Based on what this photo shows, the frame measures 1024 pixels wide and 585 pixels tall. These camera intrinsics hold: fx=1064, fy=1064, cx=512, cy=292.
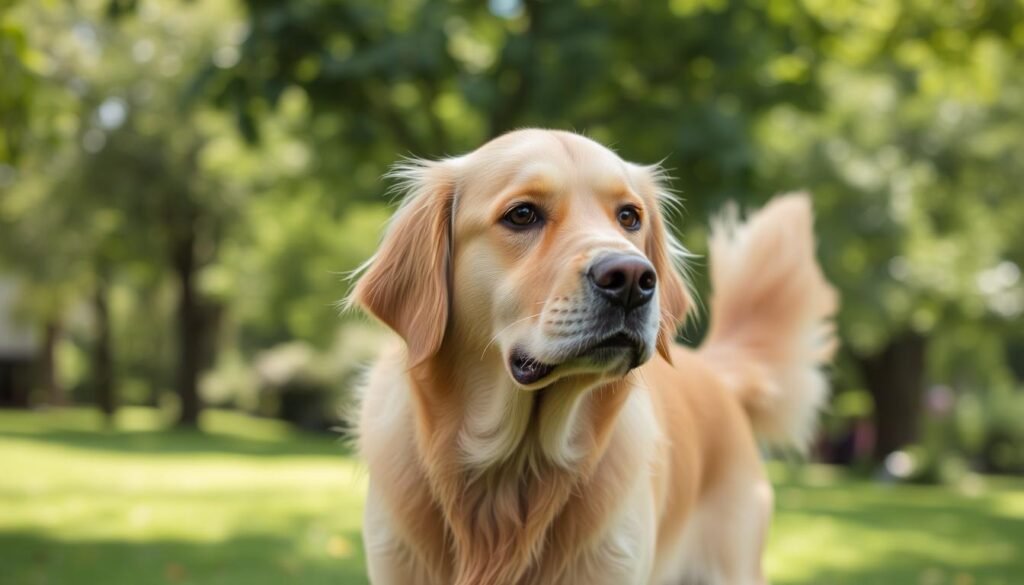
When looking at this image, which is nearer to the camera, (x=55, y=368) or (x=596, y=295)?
(x=596, y=295)

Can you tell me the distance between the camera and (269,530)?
313 inches

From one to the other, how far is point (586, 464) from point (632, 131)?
879cm

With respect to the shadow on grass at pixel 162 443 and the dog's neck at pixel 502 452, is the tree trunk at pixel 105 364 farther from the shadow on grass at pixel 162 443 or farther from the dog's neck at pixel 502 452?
the dog's neck at pixel 502 452

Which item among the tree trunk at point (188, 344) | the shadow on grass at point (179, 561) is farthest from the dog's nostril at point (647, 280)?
the tree trunk at point (188, 344)

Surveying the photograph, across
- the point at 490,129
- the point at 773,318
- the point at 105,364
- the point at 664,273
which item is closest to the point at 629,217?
the point at 664,273

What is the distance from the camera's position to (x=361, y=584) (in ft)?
19.8

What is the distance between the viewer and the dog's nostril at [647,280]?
277 centimetres

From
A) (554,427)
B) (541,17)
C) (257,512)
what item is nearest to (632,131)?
(541,17)

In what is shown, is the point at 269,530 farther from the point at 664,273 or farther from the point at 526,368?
the point at 526,368

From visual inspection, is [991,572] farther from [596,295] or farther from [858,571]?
[596,295]

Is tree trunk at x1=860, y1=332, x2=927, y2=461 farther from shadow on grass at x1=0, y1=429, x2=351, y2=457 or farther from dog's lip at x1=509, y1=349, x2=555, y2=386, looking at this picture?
dog's lip at x1=509, y1=349, x2=555, y2=386

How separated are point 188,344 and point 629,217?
2900 cm

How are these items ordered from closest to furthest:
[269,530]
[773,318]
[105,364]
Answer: [773,318], [269,530], [105,364]

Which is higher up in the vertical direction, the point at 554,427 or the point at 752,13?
the point at 752,13
